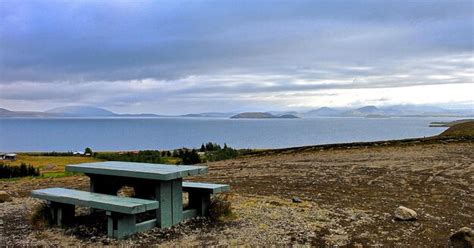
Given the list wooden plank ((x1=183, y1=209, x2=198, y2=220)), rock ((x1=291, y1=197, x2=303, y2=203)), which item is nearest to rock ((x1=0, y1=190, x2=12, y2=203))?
wooden plank ((x1=183, y1=209, x2=198, y2=220))

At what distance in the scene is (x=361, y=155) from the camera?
15.9 meters

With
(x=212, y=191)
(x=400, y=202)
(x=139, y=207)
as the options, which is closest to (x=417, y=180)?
(x=400, y=202)

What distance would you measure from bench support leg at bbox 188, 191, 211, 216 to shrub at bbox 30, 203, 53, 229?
6.91ft

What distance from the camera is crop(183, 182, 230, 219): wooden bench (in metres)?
6.96

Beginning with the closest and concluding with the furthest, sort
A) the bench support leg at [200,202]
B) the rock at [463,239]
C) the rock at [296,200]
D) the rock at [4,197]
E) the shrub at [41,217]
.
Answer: the rock at [463,239]
the shrub at [41,217]
the bench support leg at [200,202]
the rock at [296,200]
the rock at [4,197]

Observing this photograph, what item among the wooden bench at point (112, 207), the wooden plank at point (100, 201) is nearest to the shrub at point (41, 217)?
the wooden bench at point (112, 207)

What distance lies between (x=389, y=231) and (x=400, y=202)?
2.07 m

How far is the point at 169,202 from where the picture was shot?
6484 millimetres

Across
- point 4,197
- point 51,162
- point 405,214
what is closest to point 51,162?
point 51,162

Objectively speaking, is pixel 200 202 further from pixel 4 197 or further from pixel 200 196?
pixel 4 197

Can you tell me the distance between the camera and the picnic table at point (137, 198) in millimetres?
5855

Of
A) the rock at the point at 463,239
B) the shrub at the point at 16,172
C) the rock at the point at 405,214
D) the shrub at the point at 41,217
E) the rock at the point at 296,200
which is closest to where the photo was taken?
the rock at the point at 463,239

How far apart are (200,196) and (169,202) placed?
79cm

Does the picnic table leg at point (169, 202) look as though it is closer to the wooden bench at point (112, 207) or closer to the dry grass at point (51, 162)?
the wooden bench at point (112, 207)
